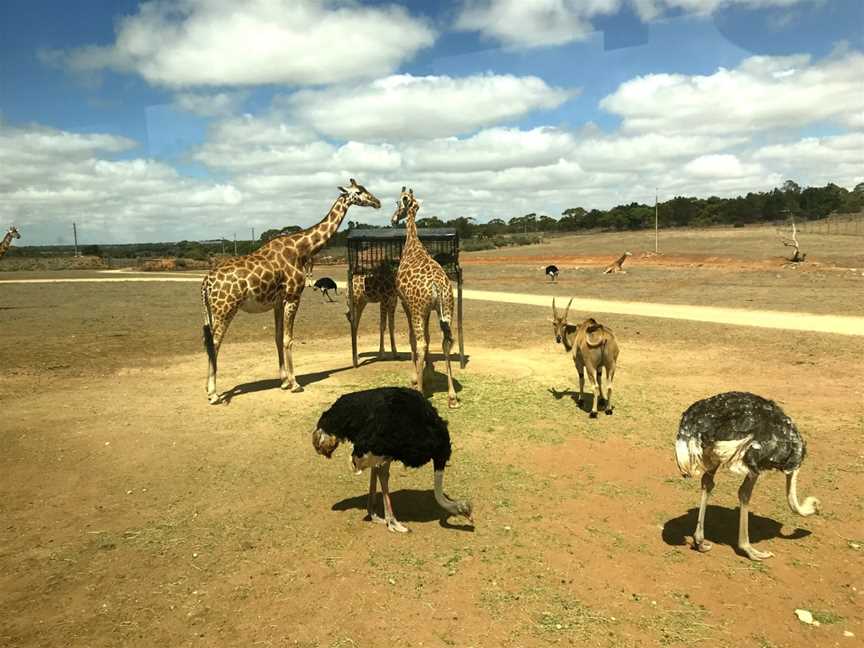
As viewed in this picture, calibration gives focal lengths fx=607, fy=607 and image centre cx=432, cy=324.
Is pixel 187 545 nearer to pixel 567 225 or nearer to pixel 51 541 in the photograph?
pixel 51 541

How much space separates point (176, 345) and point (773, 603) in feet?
53.8

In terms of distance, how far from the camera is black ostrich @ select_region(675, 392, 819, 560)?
5625 millimetres

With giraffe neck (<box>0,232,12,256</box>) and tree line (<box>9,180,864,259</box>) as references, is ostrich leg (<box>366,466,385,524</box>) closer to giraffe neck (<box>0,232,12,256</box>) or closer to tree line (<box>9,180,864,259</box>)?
giraffe neck (<box>0,232,12,256</box>)

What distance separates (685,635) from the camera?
4.66 meters

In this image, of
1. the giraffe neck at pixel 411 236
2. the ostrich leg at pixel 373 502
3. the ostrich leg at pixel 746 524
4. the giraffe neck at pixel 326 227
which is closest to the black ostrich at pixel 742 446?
the ostrich leg at pixel 746 524

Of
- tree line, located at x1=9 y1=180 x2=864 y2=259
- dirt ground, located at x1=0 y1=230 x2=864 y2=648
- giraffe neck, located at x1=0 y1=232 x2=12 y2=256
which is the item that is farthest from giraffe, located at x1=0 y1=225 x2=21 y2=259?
tree line, located at x1=9 y1=180 x2=864 y2=259

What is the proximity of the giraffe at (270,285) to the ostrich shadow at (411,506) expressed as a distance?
16.8 ft

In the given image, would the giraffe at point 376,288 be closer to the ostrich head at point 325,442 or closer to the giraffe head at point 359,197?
the giraffe head at point 359,197

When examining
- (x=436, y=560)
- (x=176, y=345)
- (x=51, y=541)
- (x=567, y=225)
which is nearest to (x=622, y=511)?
(x=436, y=560)

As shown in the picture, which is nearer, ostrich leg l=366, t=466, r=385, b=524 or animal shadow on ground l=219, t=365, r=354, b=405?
ostrich leg l=366, t=466, r=385, b=524

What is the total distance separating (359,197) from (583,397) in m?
6.63

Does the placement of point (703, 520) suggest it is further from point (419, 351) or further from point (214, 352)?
point (214, 352)

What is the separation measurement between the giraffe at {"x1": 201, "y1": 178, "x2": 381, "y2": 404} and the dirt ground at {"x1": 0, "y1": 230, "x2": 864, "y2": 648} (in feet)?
3.35

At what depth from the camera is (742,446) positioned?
5.64 metres
